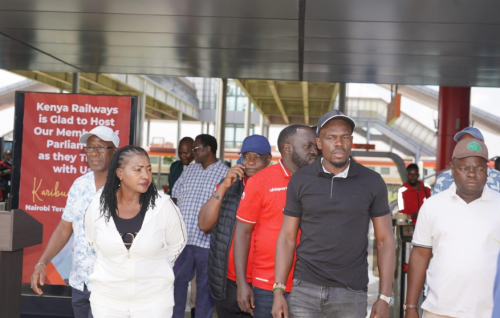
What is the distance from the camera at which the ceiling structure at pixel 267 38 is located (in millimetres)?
4770

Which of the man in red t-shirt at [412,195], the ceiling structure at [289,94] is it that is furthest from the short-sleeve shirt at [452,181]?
the ceiling structure at [289,94]

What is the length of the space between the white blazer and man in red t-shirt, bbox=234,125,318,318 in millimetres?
634

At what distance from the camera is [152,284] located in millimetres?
3361

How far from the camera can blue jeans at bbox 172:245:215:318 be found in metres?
6.04

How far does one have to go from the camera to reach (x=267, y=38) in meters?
5.86

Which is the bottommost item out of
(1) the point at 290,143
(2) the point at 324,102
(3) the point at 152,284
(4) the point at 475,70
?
(3) the point at 152,284

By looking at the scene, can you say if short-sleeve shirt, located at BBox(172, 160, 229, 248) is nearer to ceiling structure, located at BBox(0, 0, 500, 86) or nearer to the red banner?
the red banner

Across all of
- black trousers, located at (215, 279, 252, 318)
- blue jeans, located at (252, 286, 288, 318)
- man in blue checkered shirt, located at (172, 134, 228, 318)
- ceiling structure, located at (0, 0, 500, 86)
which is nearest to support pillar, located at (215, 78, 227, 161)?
ceiling structure, located at (0, 0, 500, 86)

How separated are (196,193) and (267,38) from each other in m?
1.67

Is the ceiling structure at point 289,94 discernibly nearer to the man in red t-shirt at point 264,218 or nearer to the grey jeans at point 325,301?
the man in red t-shirt at point 264,218

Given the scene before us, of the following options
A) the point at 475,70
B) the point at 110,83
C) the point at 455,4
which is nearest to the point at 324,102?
the point at 110,83

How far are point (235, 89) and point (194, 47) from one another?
50.1 m

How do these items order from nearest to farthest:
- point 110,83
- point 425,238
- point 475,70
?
point 425,238 < point 475,70 < point 110,83

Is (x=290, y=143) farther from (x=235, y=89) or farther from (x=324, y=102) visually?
(x=235, y=89)
